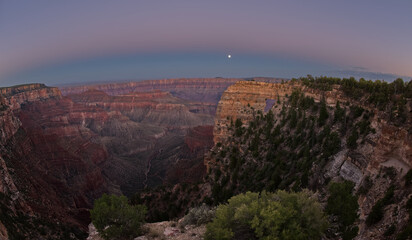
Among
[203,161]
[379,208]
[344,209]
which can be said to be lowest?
[203,161]

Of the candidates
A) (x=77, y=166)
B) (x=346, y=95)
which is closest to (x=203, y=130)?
(x=77, y=166)

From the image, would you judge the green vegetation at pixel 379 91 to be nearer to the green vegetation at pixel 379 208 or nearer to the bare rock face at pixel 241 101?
the green vegetation at pixel 379 208

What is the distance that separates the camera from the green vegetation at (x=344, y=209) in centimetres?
1212

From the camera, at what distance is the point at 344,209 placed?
1250 centimetres

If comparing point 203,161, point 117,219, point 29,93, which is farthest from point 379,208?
point 29,93

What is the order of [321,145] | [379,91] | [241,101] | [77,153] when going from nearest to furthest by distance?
[379,91] → [321,145] → [241,101] → [77,153]

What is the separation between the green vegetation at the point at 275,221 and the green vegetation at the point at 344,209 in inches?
48.5

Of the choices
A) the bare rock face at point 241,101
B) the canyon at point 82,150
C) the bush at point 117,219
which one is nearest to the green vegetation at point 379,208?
the bush at point 117,219

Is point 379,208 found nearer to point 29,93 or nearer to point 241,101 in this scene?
point 241,101

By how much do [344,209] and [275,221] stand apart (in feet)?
14.4

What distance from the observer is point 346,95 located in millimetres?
27094

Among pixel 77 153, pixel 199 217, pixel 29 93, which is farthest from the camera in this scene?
pixel 29 93

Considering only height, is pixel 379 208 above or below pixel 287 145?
above

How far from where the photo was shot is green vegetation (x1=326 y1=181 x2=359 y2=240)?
39.8ft
